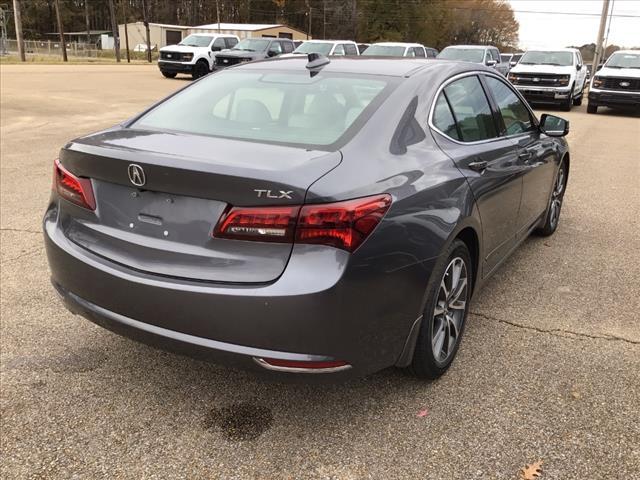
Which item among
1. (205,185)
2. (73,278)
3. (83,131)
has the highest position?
(205,185)

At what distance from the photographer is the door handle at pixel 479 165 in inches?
126

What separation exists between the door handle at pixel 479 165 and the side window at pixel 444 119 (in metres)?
0.17

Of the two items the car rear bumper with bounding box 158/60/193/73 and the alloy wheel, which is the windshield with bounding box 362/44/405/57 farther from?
the alloy wheel

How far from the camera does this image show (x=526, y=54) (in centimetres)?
1977

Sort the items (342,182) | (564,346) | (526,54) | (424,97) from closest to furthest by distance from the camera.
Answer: (342,182)
(424,97)
(564,346)
(526,54)

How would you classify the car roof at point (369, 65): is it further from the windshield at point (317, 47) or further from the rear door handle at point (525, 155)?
the windshield at point (317, 47)

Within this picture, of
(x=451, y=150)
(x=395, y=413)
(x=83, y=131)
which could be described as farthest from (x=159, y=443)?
(x=83, y=131)

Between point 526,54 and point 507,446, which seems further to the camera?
point 526,54

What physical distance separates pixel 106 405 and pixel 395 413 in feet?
4.49

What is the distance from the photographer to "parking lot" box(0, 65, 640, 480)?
2.49 meters

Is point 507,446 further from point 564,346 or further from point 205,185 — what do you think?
point 205,185

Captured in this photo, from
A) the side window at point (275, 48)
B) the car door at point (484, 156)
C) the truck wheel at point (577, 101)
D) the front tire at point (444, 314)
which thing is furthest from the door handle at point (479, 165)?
the side window at point (275, 48)

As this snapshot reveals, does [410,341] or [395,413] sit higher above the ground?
[410,341]

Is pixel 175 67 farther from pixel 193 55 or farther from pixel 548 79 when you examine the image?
pixel 548 79
